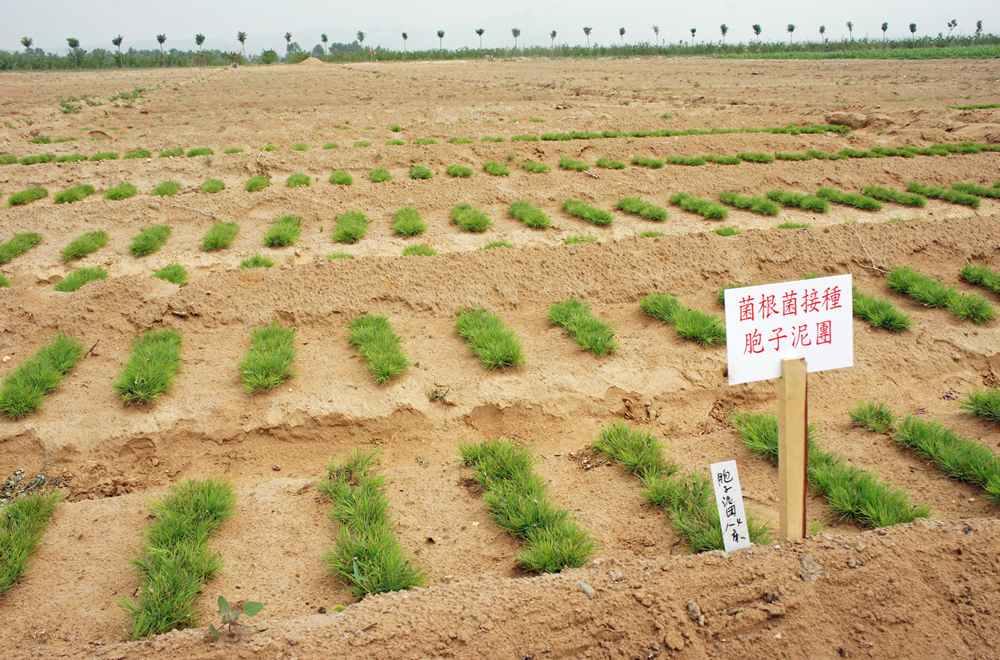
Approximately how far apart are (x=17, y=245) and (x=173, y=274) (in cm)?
288

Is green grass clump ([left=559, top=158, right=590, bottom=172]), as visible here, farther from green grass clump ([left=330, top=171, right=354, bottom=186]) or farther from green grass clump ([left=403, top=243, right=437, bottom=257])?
green grass clump ([left=403, top=243, right=437, bottom=257])

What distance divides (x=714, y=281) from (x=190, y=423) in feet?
18.5

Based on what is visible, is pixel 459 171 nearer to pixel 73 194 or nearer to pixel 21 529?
pixel 73 194

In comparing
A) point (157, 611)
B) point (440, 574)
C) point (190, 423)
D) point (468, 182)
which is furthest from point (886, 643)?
point (468, 182)

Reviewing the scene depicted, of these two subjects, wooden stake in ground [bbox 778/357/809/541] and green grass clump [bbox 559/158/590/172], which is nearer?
wooden stake in ground [bbox 778/357/809/541]

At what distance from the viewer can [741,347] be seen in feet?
9.39

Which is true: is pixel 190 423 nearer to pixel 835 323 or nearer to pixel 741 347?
pixel 741 347

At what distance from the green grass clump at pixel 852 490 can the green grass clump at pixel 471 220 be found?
5.19 metres

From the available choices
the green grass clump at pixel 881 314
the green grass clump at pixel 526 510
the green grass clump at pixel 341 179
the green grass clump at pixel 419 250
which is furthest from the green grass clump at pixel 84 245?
the green grass clump at pixel 881 314

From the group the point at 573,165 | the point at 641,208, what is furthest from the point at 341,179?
the point at 641,208

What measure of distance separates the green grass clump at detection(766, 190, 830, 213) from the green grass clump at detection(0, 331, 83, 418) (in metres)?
9.87

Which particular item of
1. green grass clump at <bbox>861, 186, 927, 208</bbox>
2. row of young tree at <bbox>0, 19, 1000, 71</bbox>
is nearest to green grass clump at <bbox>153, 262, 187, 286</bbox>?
green grass clump at <bbox>861, 186, 927, 208</bbox>

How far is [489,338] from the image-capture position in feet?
18.6

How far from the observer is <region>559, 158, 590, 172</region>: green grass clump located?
36.2ft
